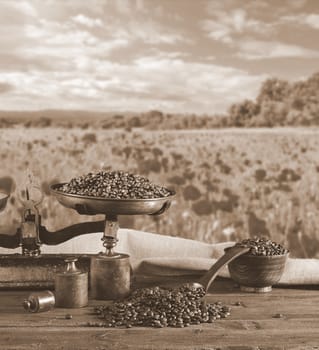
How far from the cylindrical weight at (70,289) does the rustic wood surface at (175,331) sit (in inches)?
1.0

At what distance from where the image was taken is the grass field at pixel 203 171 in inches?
120

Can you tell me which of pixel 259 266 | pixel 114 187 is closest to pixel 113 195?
pixel 114 187

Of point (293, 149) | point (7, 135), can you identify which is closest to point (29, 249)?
point (7, 135)

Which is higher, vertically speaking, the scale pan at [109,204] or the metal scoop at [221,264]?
the scale pan at [109,204]

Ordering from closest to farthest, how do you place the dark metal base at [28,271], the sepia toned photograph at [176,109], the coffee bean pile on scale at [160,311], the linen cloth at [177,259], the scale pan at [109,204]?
1. the coffee bean pile on scale at [160,311]
2. the scale pan at [109,204]
3. the dark metal base at [28,271]
4. the linen cloth at [177,259]
5. the sepia toned photograph at [176,109]

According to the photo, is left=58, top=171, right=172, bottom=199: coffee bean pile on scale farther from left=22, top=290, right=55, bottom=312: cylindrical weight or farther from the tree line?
the tree line

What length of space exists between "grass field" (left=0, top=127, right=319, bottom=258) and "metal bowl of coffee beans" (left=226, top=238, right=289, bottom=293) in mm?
1165

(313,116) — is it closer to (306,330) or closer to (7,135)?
(7,135)

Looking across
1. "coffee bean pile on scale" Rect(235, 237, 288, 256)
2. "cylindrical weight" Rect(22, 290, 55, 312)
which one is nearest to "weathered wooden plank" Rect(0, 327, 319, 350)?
"cylindrical weight" Rect(22, 290, 55, 312)

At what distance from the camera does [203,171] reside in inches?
124

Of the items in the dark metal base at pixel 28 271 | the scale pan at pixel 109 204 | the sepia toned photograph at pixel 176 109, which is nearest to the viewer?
the scale pan at pixel 109 204

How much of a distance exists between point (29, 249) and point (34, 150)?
1.23 m

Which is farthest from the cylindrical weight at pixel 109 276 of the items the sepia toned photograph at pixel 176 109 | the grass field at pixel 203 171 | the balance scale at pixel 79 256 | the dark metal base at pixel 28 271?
the grass field at pixel 203 171

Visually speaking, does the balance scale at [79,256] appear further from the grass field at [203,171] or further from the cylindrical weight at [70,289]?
the grass field at [203,171]
